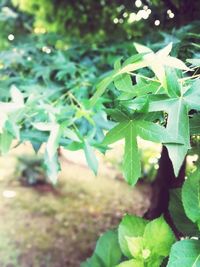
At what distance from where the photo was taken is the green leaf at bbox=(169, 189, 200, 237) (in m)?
1.02

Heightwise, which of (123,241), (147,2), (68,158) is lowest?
(68,158)

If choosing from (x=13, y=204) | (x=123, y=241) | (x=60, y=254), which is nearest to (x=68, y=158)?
(x=13, y=204)

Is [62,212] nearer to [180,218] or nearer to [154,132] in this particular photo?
[180,218]

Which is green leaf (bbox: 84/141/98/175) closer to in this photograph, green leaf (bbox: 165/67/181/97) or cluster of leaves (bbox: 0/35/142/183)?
cluster of leaves (bbox: 0/35/142/183)

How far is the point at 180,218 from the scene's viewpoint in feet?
3.50

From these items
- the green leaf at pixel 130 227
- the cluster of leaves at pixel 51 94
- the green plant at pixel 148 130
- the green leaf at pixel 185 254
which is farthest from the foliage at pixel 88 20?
the green leaf at pixel 185 254

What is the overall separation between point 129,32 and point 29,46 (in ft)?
2.60

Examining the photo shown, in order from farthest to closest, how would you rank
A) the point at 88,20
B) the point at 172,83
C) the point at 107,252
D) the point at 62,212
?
the point at 62,212 < the point at 88,20 < the point at 107,252 < the point at 172,83

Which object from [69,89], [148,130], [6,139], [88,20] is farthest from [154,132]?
[88,20]

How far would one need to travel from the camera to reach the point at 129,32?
2.94 meters

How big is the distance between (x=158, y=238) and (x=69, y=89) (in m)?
1.33

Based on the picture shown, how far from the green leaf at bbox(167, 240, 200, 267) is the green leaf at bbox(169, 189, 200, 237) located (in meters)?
0.09

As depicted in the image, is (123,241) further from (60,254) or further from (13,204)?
(13,204)

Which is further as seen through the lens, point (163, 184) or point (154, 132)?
point (163, 184)
